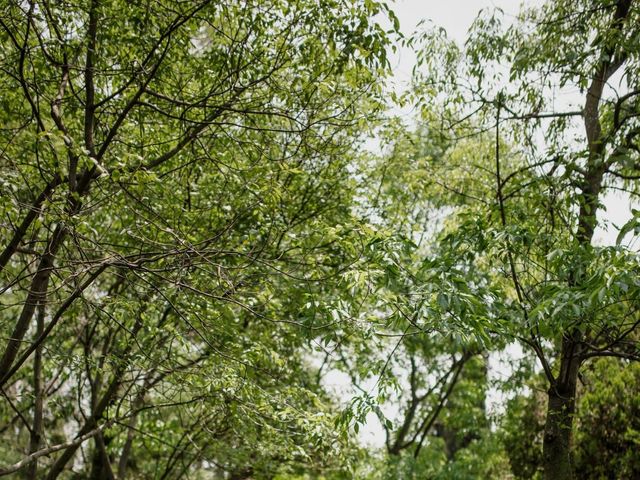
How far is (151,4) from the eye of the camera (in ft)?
16.0

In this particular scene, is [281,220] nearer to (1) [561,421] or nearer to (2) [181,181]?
(2) [181,181]

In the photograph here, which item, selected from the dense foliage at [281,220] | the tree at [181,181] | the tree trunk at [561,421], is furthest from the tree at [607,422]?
the tree at [181,181]

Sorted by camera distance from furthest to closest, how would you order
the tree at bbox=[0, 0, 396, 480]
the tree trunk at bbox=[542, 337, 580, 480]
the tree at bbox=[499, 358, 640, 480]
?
the tree at bbox=[499, 358, 640, 480]
the tree trunk at bbox=[542, 337, 580, 480]
the tree at bbox=[0, 0, 396, 480]

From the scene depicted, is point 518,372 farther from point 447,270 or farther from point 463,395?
point 447,270

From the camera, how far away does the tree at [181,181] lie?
14.1 ft

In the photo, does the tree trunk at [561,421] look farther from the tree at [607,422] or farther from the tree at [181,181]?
the tree at [181,181]

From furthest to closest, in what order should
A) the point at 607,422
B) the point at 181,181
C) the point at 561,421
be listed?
the point at 607,422 → the point at 181,181 → the point at 561,421

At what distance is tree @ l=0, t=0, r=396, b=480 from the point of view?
4297mm

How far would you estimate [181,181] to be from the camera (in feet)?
20.4

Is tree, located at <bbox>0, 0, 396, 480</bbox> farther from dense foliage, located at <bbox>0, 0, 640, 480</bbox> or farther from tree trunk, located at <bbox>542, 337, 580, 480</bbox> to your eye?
tree trunk, located at <bbox>542, 337, 580, 480</bbox>

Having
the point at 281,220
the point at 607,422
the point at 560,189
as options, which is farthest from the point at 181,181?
the point at 607,422

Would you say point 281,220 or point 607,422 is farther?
point 607,422

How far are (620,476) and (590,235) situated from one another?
3.74m

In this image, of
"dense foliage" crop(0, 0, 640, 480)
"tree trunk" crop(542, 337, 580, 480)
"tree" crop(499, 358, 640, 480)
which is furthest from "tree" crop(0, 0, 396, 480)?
"tree" crop(499, 358, 640, 480)
